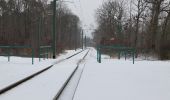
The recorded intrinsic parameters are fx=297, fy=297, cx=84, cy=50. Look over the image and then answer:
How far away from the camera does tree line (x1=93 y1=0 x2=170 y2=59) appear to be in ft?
119

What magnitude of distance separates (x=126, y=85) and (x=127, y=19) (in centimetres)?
4120

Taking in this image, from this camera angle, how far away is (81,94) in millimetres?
8031

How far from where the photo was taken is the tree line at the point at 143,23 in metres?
36.3

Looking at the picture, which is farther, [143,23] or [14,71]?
[143,23]

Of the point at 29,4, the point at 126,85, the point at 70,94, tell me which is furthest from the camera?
the point at 29,4

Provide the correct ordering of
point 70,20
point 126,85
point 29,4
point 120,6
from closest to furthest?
point 126,85
point 29,4
point 120,6
point 70,20

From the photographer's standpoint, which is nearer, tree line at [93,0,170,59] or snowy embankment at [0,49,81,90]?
snowy embankment at [0,49,81,90]

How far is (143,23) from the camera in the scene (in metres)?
42.7

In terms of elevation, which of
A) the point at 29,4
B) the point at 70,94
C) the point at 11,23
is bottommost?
the point at 70,94

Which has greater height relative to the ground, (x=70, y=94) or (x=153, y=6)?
(x=153, y=6)

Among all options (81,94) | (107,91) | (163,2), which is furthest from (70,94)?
(163,2)

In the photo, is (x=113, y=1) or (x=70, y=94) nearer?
(x=70, y=94)

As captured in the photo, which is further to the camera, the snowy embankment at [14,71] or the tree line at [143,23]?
the tree line at [143,23]

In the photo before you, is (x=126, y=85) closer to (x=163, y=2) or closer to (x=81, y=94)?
(x=81, y=94)
